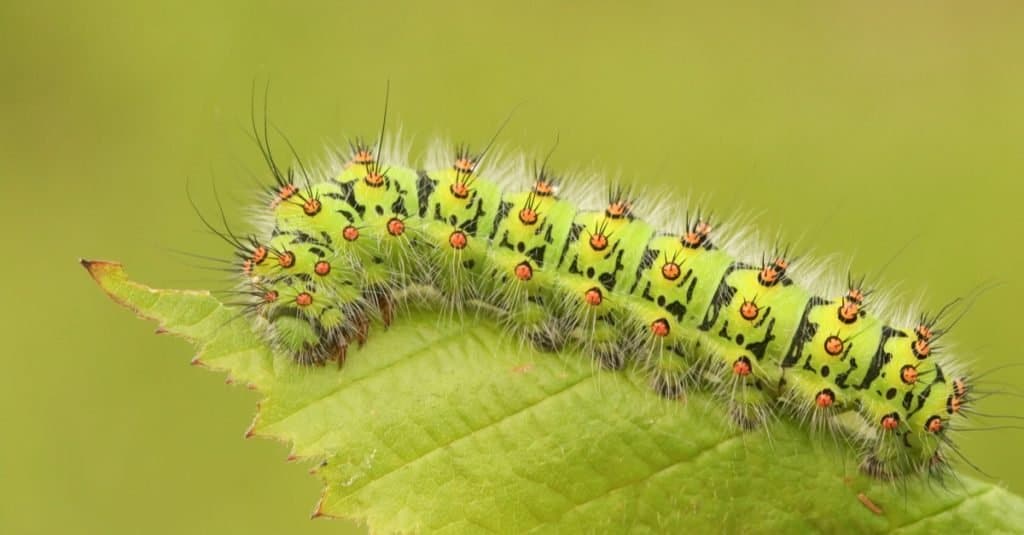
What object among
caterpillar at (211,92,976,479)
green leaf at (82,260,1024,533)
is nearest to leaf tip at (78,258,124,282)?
green leaf at (82,260,1024,533)

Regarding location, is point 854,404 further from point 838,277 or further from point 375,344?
point 375,344

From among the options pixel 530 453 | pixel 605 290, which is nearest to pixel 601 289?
pixel 605 290

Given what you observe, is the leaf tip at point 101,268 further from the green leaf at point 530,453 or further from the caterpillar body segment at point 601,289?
the caterpillar body segment at point 601,289

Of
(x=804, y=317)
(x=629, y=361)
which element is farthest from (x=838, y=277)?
(x=629, y=361)

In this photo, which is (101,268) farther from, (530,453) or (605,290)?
(605,290)

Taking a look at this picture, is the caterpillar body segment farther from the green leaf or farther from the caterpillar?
the green leaf

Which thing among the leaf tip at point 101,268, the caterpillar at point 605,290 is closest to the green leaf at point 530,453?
the leaf tip at point 101,268

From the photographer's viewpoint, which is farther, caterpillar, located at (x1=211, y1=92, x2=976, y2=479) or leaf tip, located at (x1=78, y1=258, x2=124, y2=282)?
caterpillar, located at (x1=211, y1=92, x2=976, y2=479)
